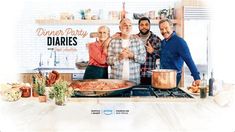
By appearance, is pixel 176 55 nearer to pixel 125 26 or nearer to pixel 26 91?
pixel 125 26

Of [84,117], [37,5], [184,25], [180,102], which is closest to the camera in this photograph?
[84,117]

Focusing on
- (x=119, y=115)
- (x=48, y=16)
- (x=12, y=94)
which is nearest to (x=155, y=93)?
(x=119, y=115)

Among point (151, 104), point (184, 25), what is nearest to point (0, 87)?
point (151, 104)

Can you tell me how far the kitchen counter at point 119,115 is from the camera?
1.31 metres

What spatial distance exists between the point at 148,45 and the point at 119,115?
642 mm

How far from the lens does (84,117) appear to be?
139 cm

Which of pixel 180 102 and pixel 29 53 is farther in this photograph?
pixel 29 53

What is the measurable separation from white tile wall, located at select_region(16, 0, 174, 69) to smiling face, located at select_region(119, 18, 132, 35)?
0.10 feet

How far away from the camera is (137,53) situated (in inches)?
79.4

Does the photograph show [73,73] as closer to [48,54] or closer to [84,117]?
[48,54]

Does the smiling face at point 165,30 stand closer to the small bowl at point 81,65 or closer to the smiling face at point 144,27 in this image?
the smiling face at point 144,27

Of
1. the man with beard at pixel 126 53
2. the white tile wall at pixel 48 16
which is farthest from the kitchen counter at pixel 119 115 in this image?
the white tile wall at pixel 48 16

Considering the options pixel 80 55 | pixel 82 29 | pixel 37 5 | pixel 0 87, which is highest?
pixel 37 5

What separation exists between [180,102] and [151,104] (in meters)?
0.13
